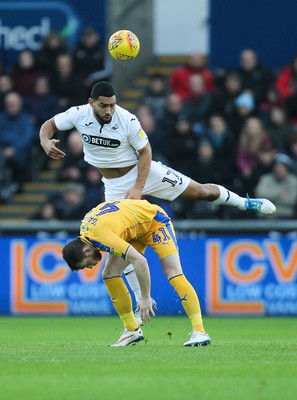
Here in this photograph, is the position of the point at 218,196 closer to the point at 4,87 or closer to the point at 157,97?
the point at 157,97

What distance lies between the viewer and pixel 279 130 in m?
20.0

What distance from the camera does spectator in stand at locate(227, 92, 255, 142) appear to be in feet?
66.0

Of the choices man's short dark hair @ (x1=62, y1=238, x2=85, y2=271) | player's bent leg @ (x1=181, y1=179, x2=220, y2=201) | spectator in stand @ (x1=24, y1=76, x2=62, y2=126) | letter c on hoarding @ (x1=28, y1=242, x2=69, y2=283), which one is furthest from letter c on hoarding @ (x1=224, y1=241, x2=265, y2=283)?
man's short dark hair @ (x1=62, y1=238, x2=85, y2=271)

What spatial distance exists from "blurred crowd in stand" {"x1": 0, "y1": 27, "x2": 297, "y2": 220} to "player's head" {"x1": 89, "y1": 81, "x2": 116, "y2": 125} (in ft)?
24.2

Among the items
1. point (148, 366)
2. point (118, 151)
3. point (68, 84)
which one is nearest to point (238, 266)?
point (68, 84)

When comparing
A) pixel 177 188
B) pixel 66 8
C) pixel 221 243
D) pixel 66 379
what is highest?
pixel 66 8

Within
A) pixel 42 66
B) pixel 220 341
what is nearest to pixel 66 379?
pixel 220 341

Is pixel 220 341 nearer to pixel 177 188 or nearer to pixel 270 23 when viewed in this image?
pixel 177 188

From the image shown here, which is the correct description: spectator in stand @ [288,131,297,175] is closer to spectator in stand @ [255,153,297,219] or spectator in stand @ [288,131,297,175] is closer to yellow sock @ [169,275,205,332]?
spectator in stand @ [255,153,297,219]

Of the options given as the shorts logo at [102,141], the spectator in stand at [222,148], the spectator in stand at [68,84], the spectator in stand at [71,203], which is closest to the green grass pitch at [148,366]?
the shorts logo at [102,141]

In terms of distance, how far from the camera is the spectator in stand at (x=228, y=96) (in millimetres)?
20438

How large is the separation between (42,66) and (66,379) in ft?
47.0

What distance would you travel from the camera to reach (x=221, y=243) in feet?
58.9

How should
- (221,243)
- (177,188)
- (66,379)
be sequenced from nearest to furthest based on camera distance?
(66,379), (177,188), (221,243)
